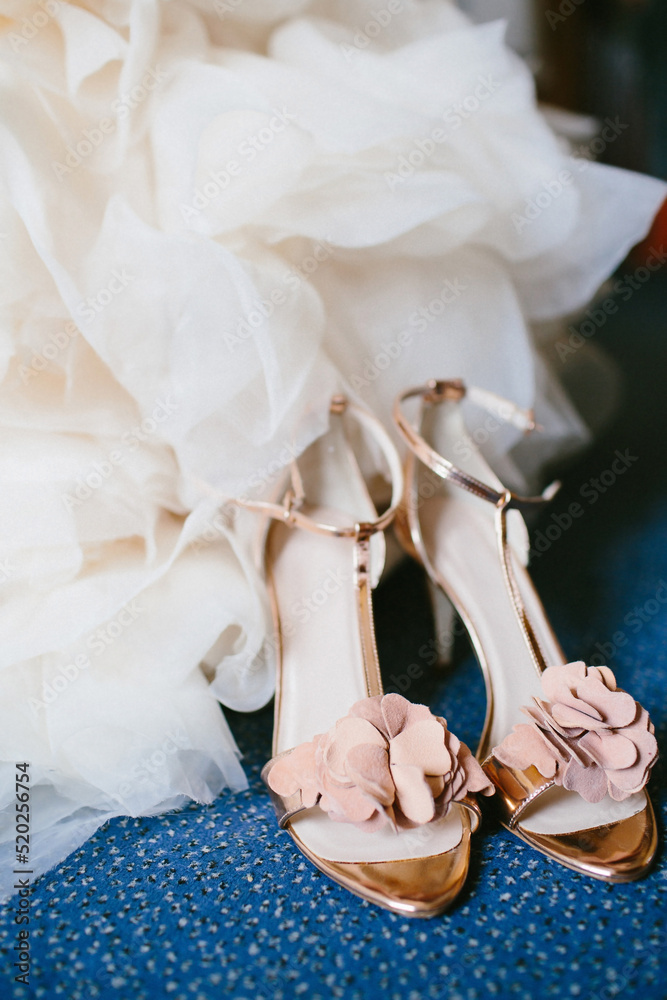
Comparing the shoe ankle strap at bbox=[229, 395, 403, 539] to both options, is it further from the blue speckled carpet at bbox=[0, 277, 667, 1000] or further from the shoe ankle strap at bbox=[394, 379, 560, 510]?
the blue speckled carpet at bbox=[0, 277, 667, 1000]

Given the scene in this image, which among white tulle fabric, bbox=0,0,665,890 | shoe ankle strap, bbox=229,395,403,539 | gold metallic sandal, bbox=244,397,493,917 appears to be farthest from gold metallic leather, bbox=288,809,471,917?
shoe ankle strap, bbox=229,395,403,539

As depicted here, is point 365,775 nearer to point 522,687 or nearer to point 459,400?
point 522,687

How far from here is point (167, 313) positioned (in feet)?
1.91

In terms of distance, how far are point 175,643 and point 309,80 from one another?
19.8 inches

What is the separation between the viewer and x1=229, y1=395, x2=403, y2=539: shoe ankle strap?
24.7 inches

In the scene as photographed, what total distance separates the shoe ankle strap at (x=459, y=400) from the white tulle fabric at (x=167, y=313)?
0.08 metres

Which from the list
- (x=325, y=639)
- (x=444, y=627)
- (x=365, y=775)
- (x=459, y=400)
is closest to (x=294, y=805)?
(x=365, y=775)

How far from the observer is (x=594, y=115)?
1.84 m

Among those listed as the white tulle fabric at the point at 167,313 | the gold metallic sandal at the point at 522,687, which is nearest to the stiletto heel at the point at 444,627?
the gold metallic sandal at the point at 522,687

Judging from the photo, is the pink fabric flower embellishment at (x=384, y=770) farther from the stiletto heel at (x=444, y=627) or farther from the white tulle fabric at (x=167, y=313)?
the stiletto heel at (x=444, y=627)

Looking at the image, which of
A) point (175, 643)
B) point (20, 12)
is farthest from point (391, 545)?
point (20, 12)

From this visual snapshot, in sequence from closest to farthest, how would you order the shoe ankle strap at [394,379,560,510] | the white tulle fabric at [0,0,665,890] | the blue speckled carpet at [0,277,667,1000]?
the blue speckled carpet at [0,277,667,1000] < the white tulle fabric at [0,0,665,890] < the shoe ankle strap at [394,379,560,510]

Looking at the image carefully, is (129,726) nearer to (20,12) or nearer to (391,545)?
(391,545)

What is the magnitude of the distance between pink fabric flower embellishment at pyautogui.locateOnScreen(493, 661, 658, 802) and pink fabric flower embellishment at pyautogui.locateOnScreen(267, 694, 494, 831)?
40 millimetres
